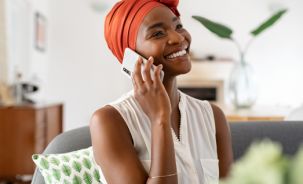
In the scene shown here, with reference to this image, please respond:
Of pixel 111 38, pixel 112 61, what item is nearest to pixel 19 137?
pixel 111 38

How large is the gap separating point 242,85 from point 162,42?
4.77ft

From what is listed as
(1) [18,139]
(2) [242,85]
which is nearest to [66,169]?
(2) [242,85]

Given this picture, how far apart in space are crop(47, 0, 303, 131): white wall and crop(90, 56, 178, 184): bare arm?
483 cm

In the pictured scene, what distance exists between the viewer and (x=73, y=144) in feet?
4.32

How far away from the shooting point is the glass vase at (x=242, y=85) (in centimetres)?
232

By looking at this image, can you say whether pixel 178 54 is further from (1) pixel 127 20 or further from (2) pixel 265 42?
(2) pixel 265 42

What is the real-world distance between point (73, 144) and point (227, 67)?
17.8 feet

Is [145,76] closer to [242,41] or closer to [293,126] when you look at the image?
[293,126]

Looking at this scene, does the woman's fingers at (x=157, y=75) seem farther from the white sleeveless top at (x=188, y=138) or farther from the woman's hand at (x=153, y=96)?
the white sleeveless top at (x=188, y=138)

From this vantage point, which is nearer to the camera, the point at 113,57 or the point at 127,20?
the point at 127,20

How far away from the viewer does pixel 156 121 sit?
94 cm

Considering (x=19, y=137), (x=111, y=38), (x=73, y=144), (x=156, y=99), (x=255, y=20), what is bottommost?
(x=19, y=137)

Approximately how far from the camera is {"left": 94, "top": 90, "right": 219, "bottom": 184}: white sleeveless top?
1.04 metres

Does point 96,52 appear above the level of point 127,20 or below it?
below
